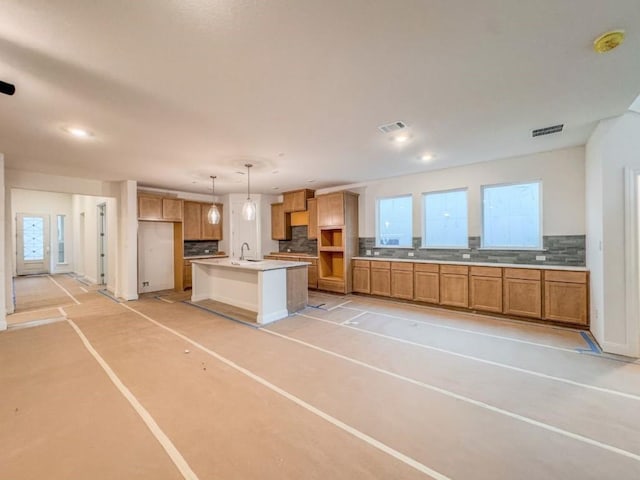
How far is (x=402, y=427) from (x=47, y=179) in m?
7.60

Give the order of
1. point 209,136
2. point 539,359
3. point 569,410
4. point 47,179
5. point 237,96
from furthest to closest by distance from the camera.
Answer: point 47,179, point 209,136, point 539,359, point 237,96, point 569,410

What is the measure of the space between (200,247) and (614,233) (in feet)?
27.8

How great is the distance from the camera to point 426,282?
5.35 meters

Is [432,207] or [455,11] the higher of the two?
[455,11]

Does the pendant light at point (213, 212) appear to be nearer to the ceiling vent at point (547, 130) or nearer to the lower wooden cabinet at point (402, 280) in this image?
the lower wooden cabinet at point (402, 280)

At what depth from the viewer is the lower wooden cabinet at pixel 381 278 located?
5.89 m

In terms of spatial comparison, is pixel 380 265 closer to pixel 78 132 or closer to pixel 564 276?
pixel 564 276

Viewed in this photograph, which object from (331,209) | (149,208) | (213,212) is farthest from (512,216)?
(149,208)

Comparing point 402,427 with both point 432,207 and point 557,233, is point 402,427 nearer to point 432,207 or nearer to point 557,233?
point 557,233

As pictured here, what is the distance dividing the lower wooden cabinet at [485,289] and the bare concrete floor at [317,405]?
718 millimetres

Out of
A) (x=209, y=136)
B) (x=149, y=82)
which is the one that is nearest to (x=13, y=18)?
(x=149, y=82)

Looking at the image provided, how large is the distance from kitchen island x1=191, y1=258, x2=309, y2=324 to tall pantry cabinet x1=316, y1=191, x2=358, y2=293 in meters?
1.45

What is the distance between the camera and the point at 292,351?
3271 mm

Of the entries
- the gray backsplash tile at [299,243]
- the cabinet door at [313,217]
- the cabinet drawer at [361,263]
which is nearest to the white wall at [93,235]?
the gray backsplash tile at [299,243]
